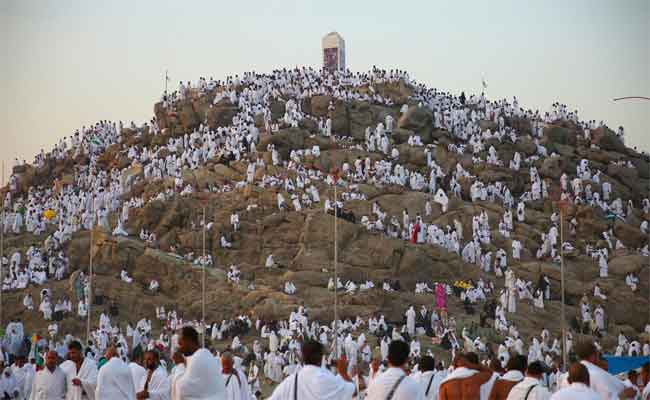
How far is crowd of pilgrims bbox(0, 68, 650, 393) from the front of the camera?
41.0m

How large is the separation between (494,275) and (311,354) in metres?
39.1

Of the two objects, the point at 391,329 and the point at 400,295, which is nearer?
the point at 391,329

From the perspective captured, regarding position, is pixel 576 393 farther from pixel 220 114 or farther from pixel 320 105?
pixel 220 114

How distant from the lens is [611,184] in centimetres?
6122

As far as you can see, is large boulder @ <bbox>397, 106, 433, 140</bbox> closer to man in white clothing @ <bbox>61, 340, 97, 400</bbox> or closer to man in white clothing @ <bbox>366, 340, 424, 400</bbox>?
man in white clothing @ <bbox>61, 340, 97, 400</bbox>

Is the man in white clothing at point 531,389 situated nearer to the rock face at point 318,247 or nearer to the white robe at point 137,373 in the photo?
the white robe at point 137,373

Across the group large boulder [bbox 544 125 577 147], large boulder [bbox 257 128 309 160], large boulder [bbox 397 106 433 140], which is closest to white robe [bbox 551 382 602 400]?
large boulder [bbox 257 128 309 160]

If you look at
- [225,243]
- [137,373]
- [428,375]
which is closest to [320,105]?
[225,243]

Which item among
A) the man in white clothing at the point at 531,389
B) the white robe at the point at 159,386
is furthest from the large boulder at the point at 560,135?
the man in white clothing at the point at 531,389

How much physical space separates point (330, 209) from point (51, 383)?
36.1 m

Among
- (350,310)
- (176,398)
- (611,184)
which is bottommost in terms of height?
(176,398)

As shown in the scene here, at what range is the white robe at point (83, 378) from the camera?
1512 cm

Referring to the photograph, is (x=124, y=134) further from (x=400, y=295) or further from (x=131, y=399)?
(x=131, y=399)

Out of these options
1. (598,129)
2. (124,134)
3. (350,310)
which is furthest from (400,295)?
(124,134)
